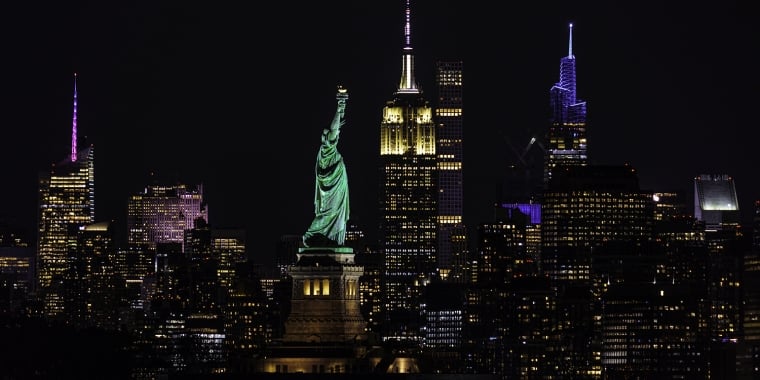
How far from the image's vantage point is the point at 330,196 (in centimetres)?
10544

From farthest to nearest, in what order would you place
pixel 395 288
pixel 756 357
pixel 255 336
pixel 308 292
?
pixel 395 288 → pixel 756 357 → pixel 255 336 → pixel 308 292

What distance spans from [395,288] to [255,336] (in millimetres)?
27803

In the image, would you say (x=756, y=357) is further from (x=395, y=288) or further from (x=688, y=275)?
(x=395, y=288)

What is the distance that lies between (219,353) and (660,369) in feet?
85.4

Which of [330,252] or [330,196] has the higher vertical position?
[330,196]

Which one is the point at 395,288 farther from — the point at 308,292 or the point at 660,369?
the point at 308,292

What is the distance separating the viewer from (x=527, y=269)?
196750mm

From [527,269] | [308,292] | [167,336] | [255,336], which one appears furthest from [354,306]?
[527,269]

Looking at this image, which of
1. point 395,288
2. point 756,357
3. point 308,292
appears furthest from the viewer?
point 395,288

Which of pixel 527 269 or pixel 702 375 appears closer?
pixel 702 375

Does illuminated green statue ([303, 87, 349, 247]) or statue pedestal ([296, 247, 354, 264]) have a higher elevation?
illuminated green statue ([303, 87, 349, 247])

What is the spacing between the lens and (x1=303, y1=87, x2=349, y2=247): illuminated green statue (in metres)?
105

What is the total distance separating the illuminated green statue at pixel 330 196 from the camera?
105125 mm

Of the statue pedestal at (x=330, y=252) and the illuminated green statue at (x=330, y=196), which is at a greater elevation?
the illuminated green statue at (x=330, y=196)
